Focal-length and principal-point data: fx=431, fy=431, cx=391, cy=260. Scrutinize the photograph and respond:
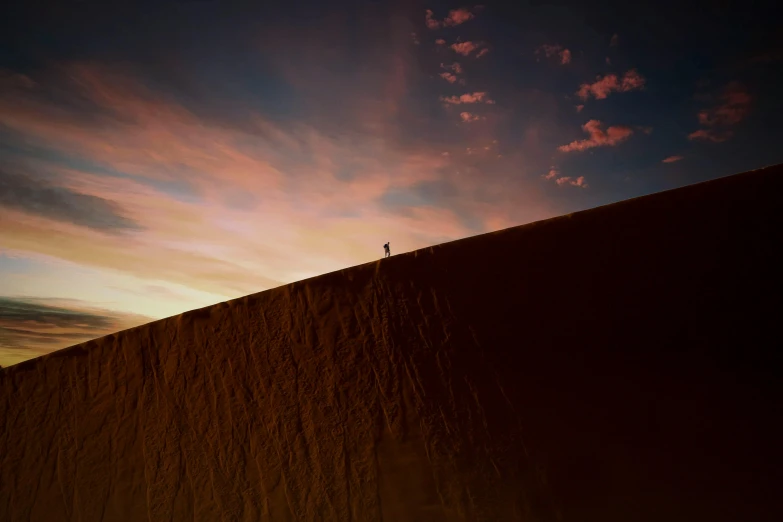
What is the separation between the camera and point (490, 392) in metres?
5.44

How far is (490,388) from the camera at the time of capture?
5461mm

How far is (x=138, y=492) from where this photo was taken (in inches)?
280

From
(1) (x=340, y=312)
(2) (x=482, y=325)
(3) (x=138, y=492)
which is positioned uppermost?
(1) (x=340, y=312)

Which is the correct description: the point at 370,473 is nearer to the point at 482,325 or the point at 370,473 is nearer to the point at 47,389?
the point at 482,325

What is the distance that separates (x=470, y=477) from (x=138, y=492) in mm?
5619

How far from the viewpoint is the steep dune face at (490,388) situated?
4.57 m

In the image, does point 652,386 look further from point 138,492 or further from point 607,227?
point 138,492

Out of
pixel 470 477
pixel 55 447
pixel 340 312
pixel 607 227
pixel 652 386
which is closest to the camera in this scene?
pixel 652 386

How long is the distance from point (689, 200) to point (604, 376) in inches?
94.4

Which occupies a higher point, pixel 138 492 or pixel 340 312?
pixel 340 312

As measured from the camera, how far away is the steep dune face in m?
4.57

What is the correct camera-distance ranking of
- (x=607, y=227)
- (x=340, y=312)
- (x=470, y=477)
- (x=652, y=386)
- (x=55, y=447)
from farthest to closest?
(x=55, y=447)
(x=340, y=312)
(x=607, y=227)
(x=470, y=477)
(x=652, y=386)

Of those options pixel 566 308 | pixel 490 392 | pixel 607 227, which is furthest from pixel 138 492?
pixel 607 227

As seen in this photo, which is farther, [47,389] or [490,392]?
[47,389]
